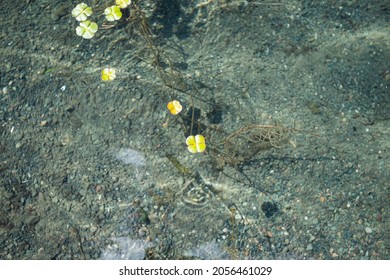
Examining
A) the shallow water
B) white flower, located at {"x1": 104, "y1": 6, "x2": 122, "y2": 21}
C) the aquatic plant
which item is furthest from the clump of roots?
white flower, located at {"x1": 104, "y1": 6, "x2": 122, "y2": 21}

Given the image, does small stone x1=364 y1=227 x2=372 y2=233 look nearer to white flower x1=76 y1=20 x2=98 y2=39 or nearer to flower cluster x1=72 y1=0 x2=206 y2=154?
flower cluster x1=72 y1=0 x2=206 y2=154

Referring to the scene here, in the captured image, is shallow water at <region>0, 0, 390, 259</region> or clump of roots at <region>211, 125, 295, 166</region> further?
clump of roots at <region>211, 125, 295, 166</region>

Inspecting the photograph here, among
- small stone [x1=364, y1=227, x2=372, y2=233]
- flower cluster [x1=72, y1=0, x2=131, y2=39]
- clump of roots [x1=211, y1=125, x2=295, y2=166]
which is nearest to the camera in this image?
small stone [x1=364, y1=227, x2=372, y2=233]

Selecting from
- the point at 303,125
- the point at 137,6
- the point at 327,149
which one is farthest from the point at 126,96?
the point at 327,149

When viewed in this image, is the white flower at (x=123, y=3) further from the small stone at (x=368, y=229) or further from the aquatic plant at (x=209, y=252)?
the small stone at (x=368, y=229)

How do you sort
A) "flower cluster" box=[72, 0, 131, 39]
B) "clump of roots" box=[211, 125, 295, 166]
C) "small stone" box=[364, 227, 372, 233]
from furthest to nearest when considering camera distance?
1. "flower cluster" box=[72, 0, 131, 39]
2. "clump of roots" box=[211, 125, 295, 166]
3. "small stone" box=[364, 227, 372, 233]

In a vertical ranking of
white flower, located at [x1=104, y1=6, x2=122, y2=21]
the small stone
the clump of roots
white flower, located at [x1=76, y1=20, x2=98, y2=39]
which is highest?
white flower, located at [x1=104, y1=6, x2=122, y2=21]

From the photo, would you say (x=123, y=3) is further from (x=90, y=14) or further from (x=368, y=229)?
(x=368, y=229)

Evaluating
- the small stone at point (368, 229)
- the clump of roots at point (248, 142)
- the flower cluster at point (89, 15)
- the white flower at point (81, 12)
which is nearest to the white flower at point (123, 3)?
the flower cluster at point (89, 15)

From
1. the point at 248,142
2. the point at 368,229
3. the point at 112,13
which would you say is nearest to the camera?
the point at 368,229

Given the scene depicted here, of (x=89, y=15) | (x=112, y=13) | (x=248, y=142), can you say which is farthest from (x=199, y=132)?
(x=89, y=15)

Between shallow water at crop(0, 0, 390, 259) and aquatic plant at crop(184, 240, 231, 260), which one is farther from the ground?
shallow water at crop(0, 0, 390, 259)
